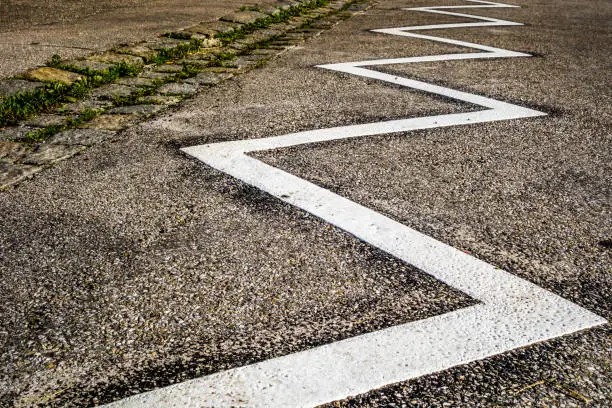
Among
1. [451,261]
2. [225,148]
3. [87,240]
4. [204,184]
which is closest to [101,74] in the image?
[225,148]

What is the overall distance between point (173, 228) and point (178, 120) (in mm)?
1660

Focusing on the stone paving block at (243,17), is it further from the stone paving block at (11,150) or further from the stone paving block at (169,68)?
the stone paving block at (11,150)

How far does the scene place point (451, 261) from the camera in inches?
98.3

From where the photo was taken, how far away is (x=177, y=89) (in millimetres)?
4969

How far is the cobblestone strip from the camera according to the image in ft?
12.4

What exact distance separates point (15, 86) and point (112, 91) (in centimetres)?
66

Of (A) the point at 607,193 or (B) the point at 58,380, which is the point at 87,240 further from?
(A) the point at 607,193

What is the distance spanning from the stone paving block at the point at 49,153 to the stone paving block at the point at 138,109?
27.3 inches

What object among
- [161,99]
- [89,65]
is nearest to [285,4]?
[89,65]

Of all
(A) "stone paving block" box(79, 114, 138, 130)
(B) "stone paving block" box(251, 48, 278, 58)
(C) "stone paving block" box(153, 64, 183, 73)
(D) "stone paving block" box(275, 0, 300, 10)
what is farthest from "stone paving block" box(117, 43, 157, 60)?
(D) "stone paving block" box(275, 0, 300, 10)

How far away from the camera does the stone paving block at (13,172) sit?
327cm

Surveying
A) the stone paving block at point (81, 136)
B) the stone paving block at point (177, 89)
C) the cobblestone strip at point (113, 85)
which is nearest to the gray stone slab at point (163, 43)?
the cobblestone strip at point (113, 85)

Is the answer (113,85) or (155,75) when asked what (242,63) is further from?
(113,85)

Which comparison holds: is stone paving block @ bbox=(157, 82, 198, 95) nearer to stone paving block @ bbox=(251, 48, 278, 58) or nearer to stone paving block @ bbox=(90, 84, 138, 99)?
stone paving block @ bbox=(90, 84, 138, 99)
